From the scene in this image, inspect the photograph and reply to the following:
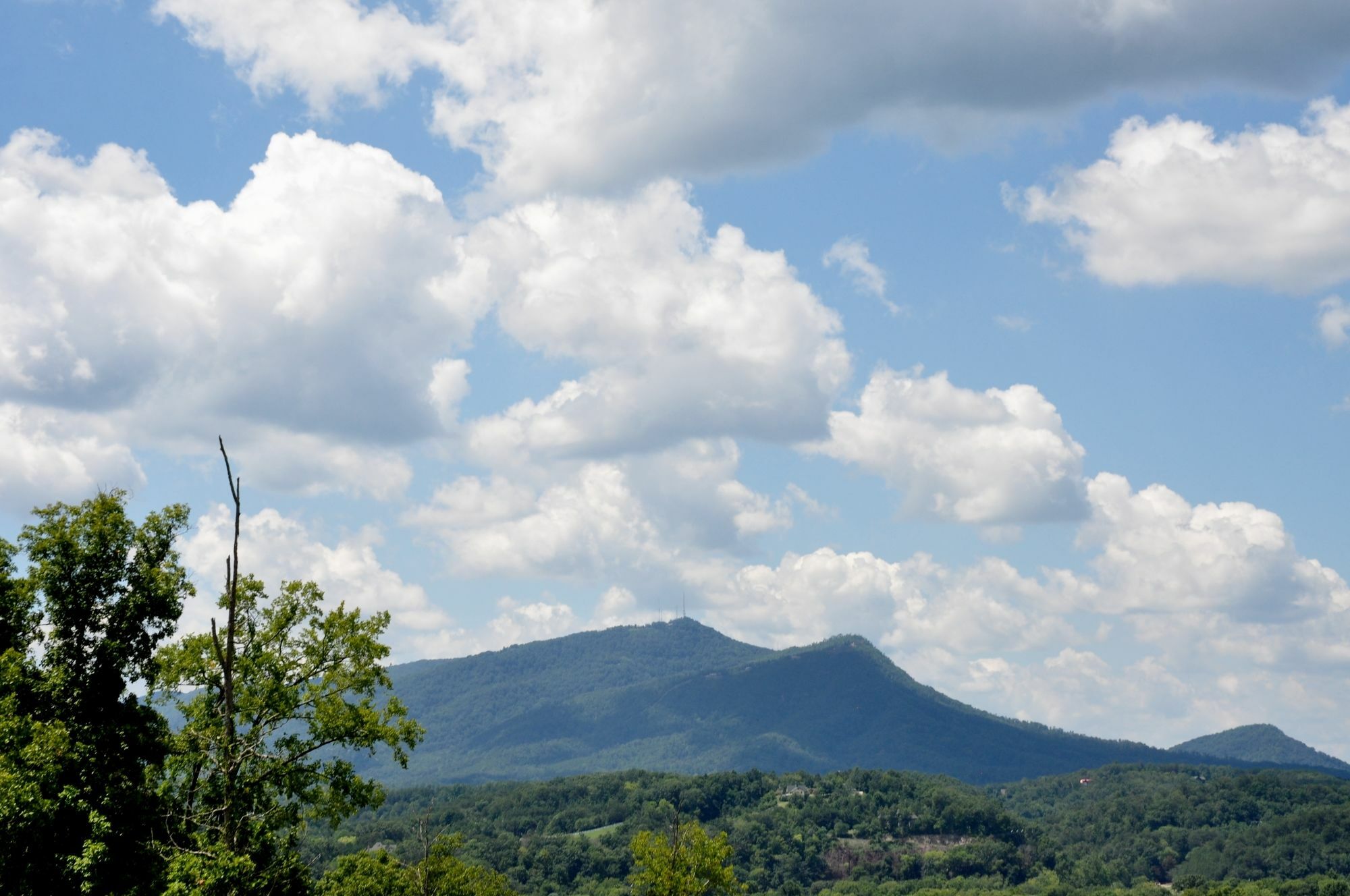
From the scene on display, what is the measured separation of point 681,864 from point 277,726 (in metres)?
39.1

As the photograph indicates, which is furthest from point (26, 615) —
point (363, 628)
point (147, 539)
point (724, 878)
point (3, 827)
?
point (724, 878)

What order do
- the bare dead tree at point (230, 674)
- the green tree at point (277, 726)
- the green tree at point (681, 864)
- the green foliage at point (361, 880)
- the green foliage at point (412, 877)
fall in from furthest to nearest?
the green tree at point (681, 864)
the green foliage at point (412, 877)
the green foliage at point (361, 880)
the green tree at point (277, 726)
the bare dead tree at point (230, 674)

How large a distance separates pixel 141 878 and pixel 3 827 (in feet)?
12.6

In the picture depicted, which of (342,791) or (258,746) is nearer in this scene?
(258,746)

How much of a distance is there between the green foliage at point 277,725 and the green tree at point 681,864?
3377 centimetres

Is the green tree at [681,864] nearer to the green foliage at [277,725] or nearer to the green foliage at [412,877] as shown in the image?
the green foliage at [412,877]

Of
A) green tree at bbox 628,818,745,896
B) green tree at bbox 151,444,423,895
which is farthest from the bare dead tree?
green tree at bbox 628,818,745,896

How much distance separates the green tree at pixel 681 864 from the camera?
6756 centimetres

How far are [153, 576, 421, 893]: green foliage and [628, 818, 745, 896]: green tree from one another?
111 feet

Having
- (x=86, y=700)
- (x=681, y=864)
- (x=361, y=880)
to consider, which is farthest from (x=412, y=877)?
(x=86, y=700)

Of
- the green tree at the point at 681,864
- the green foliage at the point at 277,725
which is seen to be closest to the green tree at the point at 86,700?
the green foliage at the point at 277,725

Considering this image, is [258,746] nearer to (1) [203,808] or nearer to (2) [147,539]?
(1) [203,808]

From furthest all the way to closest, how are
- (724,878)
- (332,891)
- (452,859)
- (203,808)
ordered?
(452,859) < (724,878) < (332,891) < (203,808)

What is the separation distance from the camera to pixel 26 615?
37.7 metres
